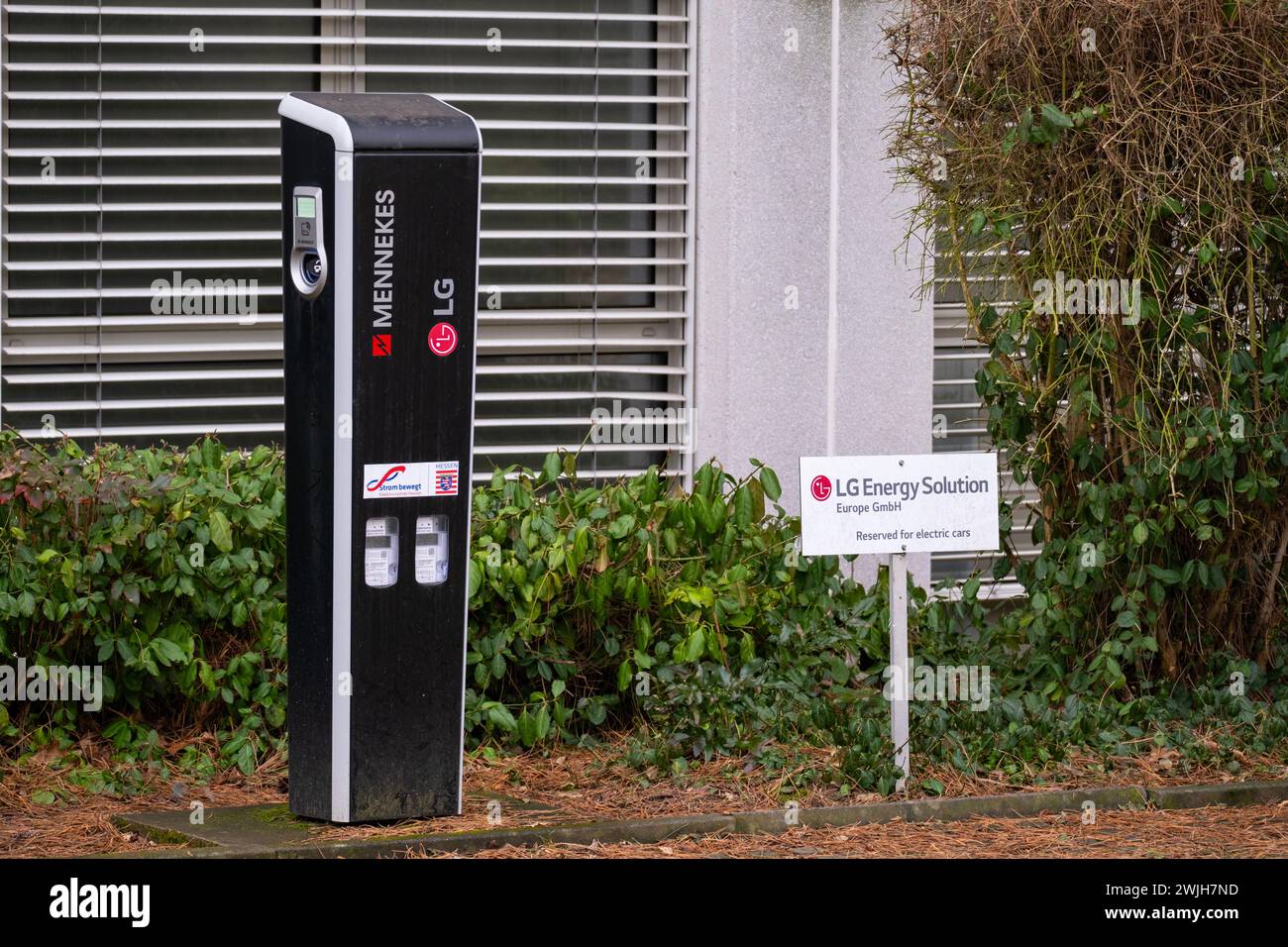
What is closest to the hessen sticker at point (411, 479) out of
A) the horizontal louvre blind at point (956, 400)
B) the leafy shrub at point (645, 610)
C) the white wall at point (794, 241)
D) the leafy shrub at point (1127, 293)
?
the leafy shrub at point (645, 610)

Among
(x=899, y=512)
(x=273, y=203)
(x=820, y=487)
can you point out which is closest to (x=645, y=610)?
(x=820, y=487)

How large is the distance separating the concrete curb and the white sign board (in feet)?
2.98

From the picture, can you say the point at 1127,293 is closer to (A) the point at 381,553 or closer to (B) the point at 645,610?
(B) the point at 645,610

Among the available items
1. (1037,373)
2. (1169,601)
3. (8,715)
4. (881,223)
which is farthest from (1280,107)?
(8,715)

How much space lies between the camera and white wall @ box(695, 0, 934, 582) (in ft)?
28.3

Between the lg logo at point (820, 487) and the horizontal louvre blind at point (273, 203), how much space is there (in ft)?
8.23

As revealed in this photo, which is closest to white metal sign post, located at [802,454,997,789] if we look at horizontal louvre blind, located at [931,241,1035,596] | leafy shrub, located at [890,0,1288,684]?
leafy shrub, located at [890,0,1288,684]

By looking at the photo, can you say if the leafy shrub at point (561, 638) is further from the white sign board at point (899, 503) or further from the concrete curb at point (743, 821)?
the white sign board at point (899, 503)

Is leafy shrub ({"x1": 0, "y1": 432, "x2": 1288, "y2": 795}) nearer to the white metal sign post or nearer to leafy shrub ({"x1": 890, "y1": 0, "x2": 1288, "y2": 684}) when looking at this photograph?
leafy shrub ({"x1": 890, "y1": 0, "x2": 1288, "y2": 684})

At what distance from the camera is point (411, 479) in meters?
5.59

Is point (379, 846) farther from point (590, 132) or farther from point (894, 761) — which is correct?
point (590, 132)

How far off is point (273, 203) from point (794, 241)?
2.60 m

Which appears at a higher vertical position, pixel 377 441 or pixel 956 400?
pixel 956 400

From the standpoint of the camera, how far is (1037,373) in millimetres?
7152
